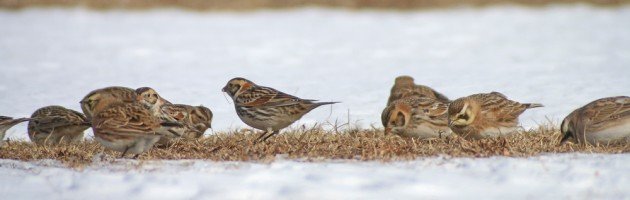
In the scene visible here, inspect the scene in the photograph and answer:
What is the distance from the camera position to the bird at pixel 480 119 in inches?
410

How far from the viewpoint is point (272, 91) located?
1141 cm

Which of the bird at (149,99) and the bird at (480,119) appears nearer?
the bird at (480,119)

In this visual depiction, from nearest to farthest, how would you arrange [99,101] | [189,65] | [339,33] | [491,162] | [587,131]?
[491,162]
[587,131]
[99,101]
[189,65]
[339,33]

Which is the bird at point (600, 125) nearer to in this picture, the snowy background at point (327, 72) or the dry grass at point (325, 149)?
the dry grass at point (325, 149)

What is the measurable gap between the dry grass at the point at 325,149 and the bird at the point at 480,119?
0.16 m

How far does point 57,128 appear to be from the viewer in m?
11.1

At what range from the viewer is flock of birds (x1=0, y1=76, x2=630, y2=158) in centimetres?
952

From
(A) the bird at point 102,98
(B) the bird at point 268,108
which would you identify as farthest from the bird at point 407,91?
(A) the bird at point 102,98

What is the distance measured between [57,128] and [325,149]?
10.7 ft

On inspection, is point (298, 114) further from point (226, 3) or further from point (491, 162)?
point (226, 3)

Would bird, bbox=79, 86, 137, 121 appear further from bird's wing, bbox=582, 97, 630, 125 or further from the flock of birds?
bird's wing, bbox=582, 97, 630, 125

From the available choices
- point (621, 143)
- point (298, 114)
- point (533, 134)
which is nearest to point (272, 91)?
point (298, 114)

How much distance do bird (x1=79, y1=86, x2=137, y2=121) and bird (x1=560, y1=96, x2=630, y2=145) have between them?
4498 millimetres

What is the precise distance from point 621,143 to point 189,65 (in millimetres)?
11902
